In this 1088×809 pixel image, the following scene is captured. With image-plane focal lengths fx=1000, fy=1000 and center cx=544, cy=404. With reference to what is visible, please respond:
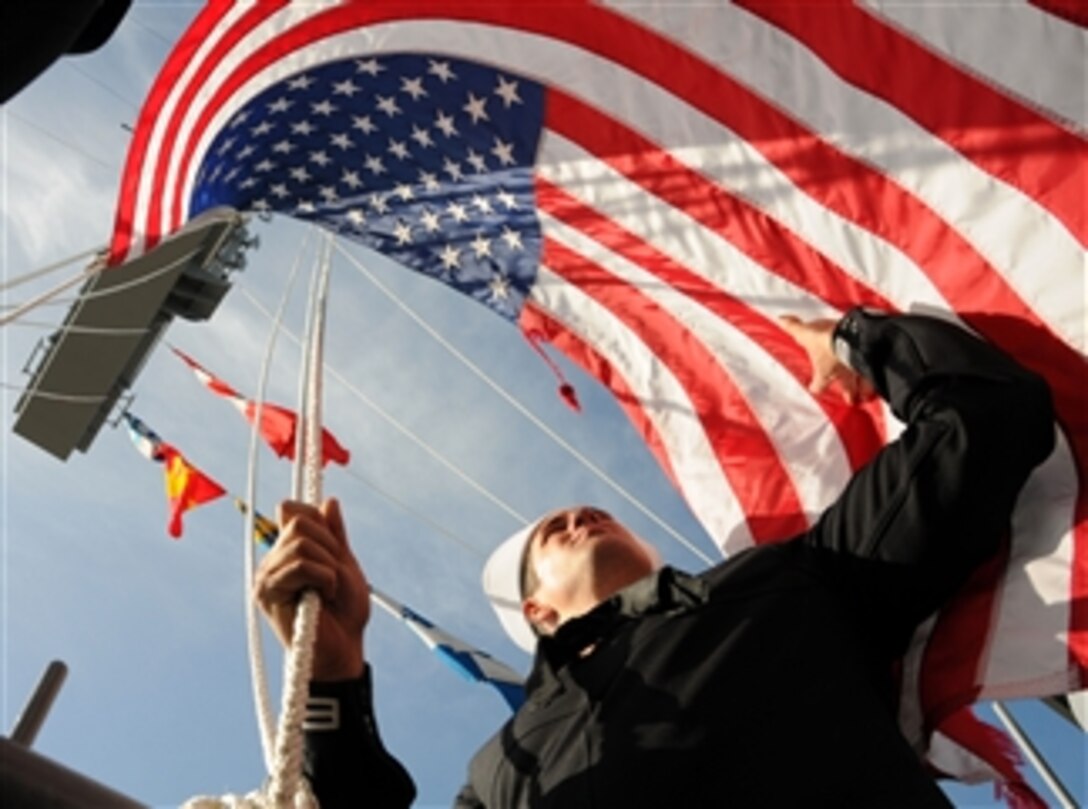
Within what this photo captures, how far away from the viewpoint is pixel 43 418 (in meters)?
12.7

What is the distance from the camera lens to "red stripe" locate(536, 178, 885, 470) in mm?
2836

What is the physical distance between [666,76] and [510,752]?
2.02m

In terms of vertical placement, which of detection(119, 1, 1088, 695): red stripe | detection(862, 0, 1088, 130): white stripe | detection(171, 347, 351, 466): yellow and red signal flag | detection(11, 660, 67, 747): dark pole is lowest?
detection(171, 347, 351, 466): yellow and red signal flag

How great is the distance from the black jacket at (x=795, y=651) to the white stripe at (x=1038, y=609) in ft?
0.39

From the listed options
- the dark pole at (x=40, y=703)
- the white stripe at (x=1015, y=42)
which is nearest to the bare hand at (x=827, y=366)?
the white stripe at (x=1015, y=42)

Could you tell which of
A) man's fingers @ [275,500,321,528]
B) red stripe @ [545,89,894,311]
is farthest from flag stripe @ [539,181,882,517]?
man's fingers @ [275,500,321,528]

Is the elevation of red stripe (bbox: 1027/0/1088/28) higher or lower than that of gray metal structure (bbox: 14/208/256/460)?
higher

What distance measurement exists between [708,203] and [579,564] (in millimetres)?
1246

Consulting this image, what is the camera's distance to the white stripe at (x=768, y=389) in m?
2.88

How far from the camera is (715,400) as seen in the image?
3.20m

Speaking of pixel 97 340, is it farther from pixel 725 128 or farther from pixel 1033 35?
pixel 1033 35

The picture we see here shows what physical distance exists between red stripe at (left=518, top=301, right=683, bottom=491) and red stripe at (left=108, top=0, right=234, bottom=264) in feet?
5.45

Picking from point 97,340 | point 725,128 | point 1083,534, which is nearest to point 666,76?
point 725,128

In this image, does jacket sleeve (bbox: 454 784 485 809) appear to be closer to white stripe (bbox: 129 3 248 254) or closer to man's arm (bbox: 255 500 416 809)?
man's arm (bbox: 255 500 416 809)
